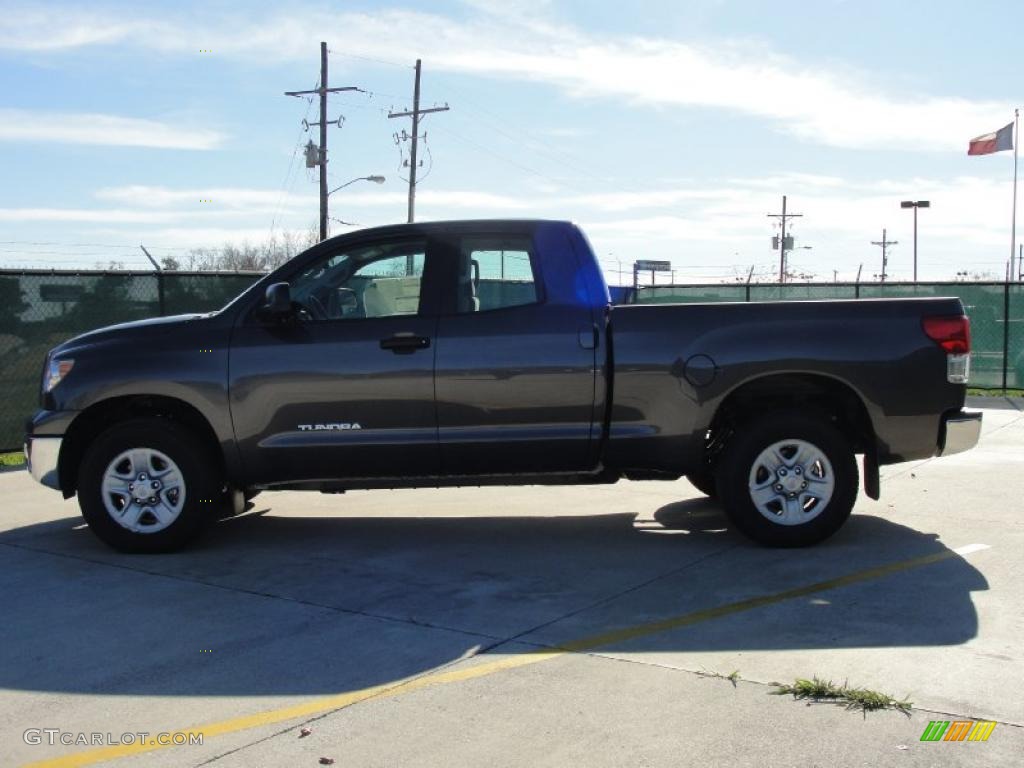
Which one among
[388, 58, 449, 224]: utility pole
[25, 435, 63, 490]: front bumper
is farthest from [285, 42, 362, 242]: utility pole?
[25, 435, 63, 490]: front bumper

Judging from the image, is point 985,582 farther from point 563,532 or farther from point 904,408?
point 563,532

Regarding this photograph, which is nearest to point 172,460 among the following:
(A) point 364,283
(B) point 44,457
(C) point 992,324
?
(B) point 44,457

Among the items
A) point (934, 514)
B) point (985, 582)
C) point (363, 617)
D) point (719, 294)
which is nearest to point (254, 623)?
point (363, 617)

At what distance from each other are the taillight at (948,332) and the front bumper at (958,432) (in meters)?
0.41

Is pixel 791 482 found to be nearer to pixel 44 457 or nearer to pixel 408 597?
pixel 408 597

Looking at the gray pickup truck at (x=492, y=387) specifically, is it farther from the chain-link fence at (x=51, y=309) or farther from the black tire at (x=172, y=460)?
the chain-link fence at (x=51, y=309)

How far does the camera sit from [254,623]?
5582 millimetres

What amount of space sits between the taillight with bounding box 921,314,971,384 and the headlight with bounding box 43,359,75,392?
17.5ft

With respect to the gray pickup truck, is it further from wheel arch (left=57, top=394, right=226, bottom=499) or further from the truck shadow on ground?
the truck shadow on ground

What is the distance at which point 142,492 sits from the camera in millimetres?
7055

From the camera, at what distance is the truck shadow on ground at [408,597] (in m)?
5.00

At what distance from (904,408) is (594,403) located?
188cm

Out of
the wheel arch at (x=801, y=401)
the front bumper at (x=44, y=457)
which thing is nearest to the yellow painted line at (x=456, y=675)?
the wheel arch at (x=801, y=401)
